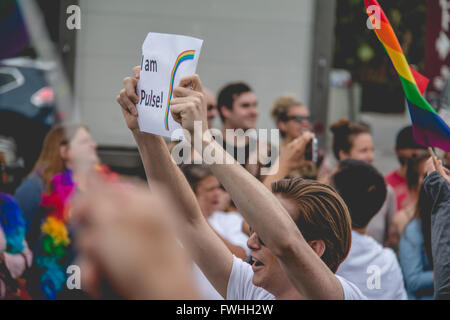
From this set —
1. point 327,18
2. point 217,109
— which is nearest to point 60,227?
point 217,109

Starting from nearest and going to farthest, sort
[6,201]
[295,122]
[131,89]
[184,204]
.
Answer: [131,89] → [184,204] → [6,201] → [295,122]

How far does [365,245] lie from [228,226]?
0.98m

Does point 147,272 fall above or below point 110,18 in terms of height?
below

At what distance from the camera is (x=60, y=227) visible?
3.52 metres

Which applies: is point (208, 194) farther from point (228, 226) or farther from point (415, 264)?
point (415, 264)

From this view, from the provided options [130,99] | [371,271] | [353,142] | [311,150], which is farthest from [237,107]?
[130,99]

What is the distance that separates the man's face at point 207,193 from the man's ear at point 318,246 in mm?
1698

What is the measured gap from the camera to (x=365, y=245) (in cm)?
295

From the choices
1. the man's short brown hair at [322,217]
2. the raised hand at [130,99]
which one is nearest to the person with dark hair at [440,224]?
the man's short brown hair at [322,217]

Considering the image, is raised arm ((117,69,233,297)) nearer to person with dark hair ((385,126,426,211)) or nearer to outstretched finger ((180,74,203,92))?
outstretched finger ((180,74,203,92))

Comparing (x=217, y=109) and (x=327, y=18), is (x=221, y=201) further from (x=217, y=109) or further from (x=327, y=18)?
(x=327, y=18)

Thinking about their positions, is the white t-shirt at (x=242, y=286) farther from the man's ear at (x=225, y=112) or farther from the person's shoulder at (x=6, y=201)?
the man's ear at (x=225, y=112)
